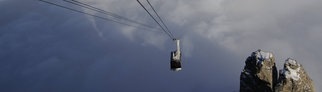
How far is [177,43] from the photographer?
4238cm

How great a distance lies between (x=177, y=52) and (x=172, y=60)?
4.71ft

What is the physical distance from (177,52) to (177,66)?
6.80ft

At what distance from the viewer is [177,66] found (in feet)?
141

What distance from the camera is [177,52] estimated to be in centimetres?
4447

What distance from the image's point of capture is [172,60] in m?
43.5

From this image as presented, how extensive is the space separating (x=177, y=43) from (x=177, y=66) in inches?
103

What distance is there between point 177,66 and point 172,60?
0.95m
